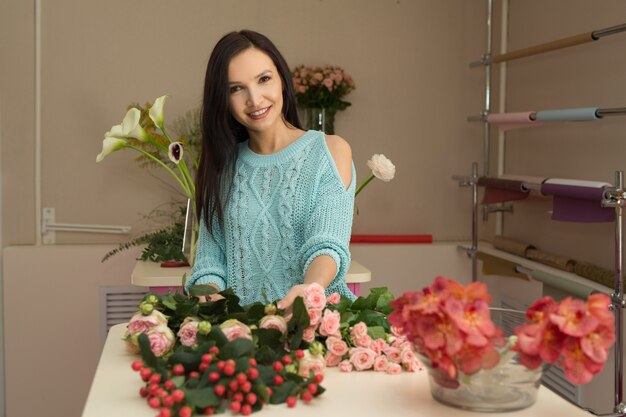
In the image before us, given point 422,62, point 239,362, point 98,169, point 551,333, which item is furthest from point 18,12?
point 551,333

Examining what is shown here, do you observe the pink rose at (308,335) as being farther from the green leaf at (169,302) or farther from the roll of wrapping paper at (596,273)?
Answer: the roll of wrapping paper at (596,273)

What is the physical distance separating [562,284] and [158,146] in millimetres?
1284

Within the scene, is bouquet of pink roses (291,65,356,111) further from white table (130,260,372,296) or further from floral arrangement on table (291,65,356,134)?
white table (130,260,372,296)

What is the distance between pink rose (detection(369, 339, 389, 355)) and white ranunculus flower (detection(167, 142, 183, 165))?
4.92 ft

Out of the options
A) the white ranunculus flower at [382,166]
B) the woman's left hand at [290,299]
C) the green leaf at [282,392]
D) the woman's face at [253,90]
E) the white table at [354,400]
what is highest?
the woman's face at [253,90]

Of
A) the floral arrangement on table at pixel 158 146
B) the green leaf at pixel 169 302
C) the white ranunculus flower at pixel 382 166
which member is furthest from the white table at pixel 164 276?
the green leaf at pixel 169 302

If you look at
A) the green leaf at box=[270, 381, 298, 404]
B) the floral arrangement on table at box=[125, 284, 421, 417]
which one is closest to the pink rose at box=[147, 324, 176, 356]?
the floral arrangement on table at box=[125, 284, 421, 417]

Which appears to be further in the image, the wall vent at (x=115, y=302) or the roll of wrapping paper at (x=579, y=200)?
the wall vent at (x=115, y=302)

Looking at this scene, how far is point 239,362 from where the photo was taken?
3.57 feet

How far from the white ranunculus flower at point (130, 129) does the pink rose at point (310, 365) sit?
1562 mm

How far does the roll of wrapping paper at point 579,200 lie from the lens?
7.70 ft

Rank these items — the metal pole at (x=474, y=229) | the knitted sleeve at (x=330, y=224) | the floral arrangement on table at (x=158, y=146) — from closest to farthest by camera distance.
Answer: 1. the knitted sleeve at (x=330, y=224)
2. the floral arrangement on table at (x=158, y=146)
3. the metal pole at (x=474, y=229)

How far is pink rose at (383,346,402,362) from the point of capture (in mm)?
1275

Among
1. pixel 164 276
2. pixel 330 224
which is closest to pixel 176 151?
pixel 164 276
